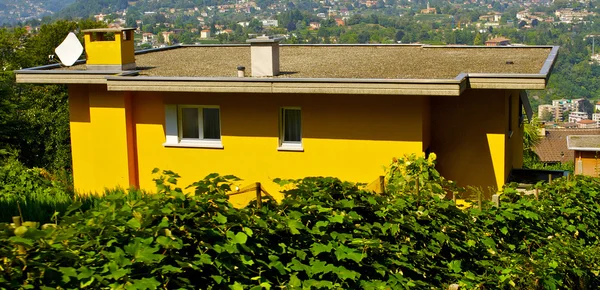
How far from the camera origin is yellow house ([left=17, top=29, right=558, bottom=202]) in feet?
47.5

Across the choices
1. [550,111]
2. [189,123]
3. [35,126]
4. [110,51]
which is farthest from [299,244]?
[550,111]

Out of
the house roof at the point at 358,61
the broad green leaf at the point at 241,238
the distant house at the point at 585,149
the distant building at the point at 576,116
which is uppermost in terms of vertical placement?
the house roof at the point at 358,61

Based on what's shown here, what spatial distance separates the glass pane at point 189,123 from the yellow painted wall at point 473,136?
4528 millimetres

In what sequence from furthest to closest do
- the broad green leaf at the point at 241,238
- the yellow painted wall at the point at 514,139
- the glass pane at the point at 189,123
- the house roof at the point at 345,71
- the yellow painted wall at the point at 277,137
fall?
the yellow painted wall at the point at 514,139
the glass pane at the point at 189,123
the yellow painted wall at the point at 277,137
the house roof at the point at 345,71
the broad green leaf at the point at 241,238

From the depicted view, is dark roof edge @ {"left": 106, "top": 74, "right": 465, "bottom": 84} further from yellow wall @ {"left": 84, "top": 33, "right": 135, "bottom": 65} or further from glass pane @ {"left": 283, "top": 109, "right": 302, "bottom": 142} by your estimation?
yellow wall @ {"left": 84, "top": 33, "right": 135, "bottom": 65}

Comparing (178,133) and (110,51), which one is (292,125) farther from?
(110,51)

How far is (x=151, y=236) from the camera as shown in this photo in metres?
5.12

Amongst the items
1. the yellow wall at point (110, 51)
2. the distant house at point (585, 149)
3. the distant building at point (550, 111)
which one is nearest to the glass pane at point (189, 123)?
the yellow wall at point (110, 51)

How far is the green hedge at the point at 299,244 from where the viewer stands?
4.78 meters

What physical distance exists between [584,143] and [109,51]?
59.4 ft

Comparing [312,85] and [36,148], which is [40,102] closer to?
[36,148]

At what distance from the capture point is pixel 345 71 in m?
15.8

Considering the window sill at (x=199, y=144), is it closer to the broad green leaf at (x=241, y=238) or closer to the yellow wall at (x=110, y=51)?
the yellow wall at (x=110, y=51)

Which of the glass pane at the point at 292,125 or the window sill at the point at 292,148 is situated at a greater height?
the glass pane at the point at 292,125
